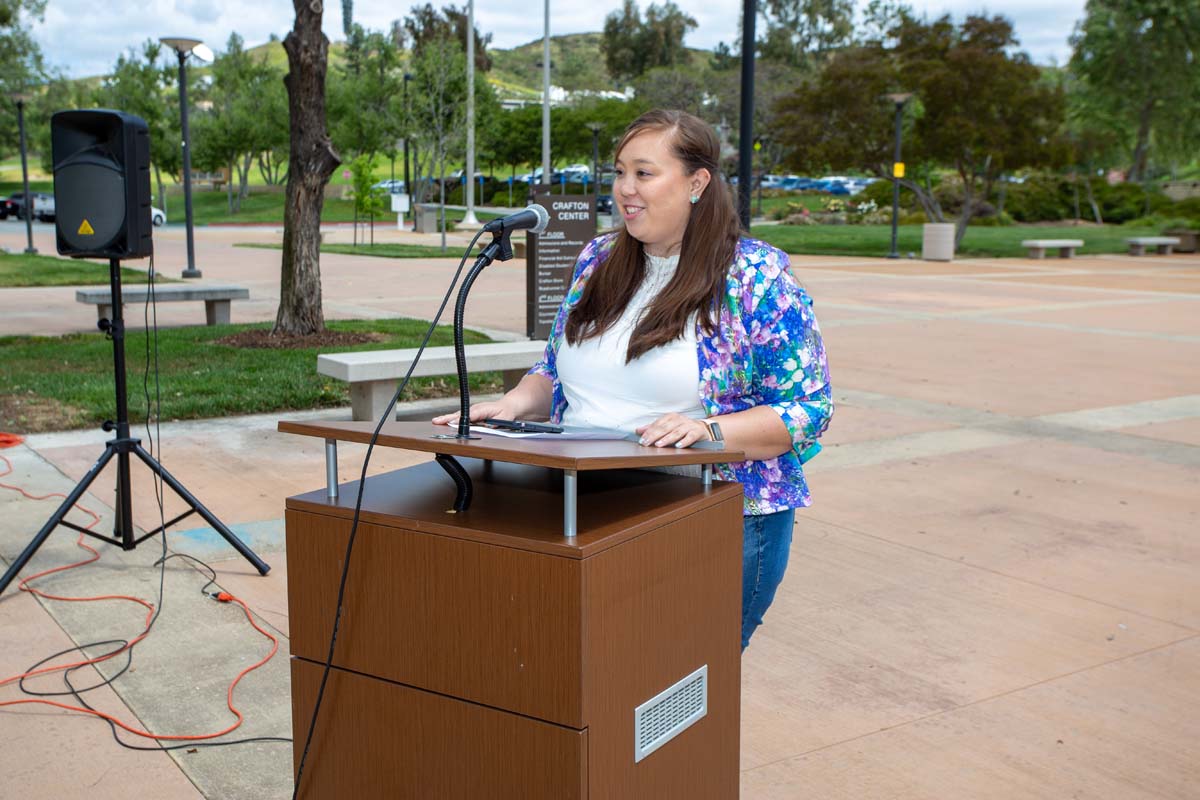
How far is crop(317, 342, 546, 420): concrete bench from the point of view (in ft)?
25.8

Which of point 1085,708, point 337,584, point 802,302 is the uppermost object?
point 802,302

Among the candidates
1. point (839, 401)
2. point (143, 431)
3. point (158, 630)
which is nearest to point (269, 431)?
point (143, 431)

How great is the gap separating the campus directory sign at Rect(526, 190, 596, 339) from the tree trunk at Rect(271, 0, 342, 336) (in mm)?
2136

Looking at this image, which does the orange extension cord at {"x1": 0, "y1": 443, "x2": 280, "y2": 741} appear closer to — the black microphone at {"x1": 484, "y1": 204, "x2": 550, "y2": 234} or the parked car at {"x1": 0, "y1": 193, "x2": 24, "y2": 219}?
the black microphone at {"x1": 484, "y1": 204, "x2": 550, "y2": 234}

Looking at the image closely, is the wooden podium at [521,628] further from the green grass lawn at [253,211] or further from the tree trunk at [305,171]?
the green grass lawn at [253,211]

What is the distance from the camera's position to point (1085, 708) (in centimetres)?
380

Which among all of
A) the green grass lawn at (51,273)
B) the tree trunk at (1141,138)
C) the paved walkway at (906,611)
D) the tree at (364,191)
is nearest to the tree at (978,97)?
the tree at (364,191)

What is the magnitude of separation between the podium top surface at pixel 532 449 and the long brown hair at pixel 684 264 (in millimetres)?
396

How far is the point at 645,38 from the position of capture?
9900 cm

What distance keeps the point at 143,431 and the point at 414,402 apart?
202cm

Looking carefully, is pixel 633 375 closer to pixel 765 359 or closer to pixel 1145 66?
pixel 765 359

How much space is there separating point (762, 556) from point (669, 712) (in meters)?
0.57

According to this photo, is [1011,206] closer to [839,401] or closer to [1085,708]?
[839,401]

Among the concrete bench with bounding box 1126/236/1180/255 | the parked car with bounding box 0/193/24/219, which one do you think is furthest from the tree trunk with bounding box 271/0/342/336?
the parked car with bounding box 0/193/24/219
